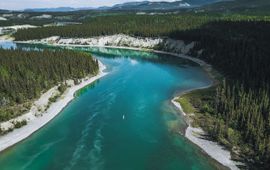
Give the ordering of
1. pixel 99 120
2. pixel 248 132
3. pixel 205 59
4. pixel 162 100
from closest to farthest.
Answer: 1. pixel 248 132
2. pixel 99 120
3. pixel 162 100
4. pixel 205 59

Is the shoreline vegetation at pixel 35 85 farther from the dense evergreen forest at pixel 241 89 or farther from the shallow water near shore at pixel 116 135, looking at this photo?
the dense evergreen forest at pixel 241 89

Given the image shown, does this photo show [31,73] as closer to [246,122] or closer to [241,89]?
[241,89]

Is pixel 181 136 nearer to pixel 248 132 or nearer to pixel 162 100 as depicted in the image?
pixel 248 132

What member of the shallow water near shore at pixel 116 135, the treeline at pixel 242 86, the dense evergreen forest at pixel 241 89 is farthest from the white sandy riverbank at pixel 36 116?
the treeline at pixel 242 86

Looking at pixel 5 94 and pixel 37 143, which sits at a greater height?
pixel 5 94

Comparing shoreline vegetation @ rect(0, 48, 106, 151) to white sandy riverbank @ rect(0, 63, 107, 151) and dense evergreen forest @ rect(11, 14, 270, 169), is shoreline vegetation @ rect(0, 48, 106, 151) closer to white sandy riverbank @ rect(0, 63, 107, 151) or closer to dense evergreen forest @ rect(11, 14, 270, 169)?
white sandy riverbank @ rect(0, 63, 107, 151)

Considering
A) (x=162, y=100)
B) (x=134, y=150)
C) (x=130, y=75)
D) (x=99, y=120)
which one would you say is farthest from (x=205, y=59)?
(x=134, y=150)

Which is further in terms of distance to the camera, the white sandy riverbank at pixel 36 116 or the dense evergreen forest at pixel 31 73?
the dense evergreen forest at pixel 31 73

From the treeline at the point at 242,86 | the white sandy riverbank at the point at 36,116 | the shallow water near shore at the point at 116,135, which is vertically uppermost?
the treeline at the point at 242,86
